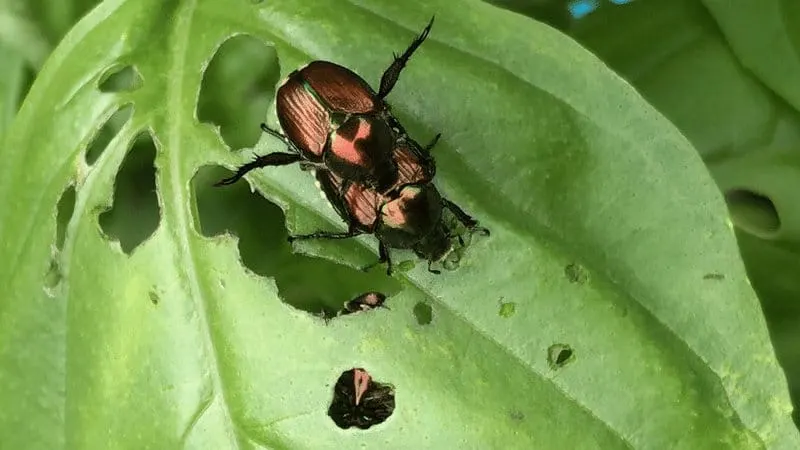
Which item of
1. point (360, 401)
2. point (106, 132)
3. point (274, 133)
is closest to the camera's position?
point (360, 401)

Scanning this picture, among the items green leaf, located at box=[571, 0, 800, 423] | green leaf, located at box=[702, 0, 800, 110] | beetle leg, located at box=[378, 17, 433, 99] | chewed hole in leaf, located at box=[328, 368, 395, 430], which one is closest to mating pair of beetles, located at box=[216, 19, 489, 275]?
beetle leg, located at box=[378, 17, 433, 99]

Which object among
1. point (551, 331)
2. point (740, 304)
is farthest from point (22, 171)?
point (740, 304)

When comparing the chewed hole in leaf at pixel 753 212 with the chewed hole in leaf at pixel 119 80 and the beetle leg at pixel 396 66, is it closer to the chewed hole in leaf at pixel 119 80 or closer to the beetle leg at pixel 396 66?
the beetle leg at pixel 396 66

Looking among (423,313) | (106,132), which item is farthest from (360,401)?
(106,132)

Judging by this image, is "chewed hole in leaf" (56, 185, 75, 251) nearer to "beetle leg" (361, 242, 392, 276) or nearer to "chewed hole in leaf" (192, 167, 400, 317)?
"chewed hole in leaf" (192, 167, 400, 317)

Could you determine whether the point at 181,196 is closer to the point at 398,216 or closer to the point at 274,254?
the point at 274,254

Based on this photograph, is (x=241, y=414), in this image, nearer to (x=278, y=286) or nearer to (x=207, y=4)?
(x=278, y=286)
